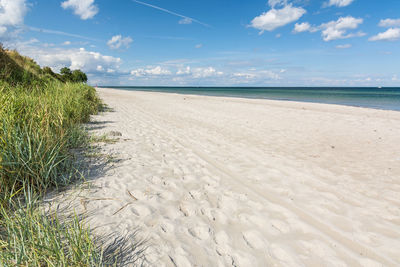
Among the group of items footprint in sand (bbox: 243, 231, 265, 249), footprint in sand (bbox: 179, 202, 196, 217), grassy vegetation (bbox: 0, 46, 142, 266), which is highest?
grassy vegetation (bbox: 0, 46, 142, 266)

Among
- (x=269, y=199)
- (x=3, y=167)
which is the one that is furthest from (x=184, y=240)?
(x=3, y=167)

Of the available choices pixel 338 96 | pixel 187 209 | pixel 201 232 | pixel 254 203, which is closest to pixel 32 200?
pixel 187 209

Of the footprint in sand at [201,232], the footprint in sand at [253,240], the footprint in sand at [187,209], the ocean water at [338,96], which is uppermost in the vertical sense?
the ocean water at [338,96]

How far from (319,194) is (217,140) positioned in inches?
142

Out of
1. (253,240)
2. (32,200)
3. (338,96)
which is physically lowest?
(253,240)

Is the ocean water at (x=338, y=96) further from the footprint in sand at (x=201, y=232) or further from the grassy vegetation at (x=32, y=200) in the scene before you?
the grassy vegetation at (x=32, y=200)

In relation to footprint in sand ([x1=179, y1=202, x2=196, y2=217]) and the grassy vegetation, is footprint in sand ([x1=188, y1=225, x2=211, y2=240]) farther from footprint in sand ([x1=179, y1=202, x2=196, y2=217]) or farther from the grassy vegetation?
the grassy vegetation

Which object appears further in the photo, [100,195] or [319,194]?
[319,194]

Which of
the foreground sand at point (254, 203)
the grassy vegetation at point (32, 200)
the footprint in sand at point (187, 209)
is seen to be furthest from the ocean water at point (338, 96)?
the grassy vegetation at point (32, 200)

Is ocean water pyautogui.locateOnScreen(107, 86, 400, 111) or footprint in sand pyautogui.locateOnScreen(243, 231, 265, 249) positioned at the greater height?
ocean water pyautogui.locateOnScreen(107, 86, 400, 111)

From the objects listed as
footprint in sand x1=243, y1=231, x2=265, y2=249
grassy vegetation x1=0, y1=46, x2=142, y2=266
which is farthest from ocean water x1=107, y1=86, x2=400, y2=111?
grassy vegetation x1=0, y1=46, x2=142, y2=266

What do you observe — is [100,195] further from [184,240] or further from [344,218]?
[344,218]

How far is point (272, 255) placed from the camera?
2090 millimetres

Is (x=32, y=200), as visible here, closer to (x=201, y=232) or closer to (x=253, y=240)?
(x=201, y=232)
